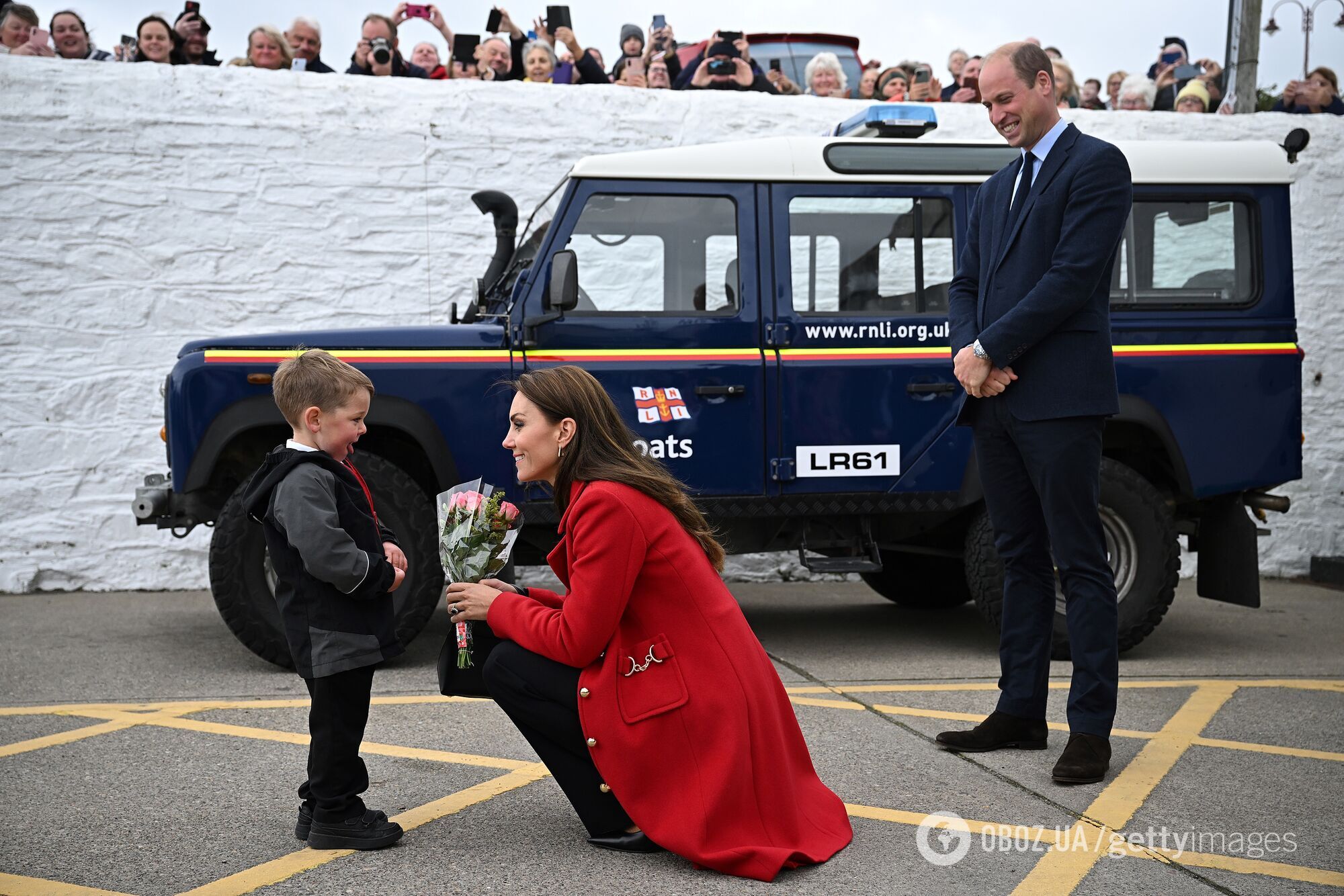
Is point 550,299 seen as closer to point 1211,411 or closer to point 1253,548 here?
point 1211,411

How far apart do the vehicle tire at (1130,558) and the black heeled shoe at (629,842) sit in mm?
2981

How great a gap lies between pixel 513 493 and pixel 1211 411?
10.4ft

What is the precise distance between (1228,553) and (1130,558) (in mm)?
604

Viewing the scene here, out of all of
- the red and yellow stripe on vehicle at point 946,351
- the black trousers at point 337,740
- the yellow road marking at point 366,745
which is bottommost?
the yellow road marking at point 366,745

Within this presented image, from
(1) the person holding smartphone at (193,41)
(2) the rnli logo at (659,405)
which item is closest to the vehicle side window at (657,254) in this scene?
(2) the rnli logo at (659,405)

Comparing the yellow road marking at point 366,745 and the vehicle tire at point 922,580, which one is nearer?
the yellow road marking at point 366,745

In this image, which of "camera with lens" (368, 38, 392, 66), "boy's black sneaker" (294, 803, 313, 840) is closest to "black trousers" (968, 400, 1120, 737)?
"boy's black sneaker" (294, 803, 313, 840)

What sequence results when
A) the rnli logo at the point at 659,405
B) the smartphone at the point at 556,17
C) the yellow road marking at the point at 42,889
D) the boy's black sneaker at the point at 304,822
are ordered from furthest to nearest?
1. the smartphone at the point at 556,17
2. the rnli logo at the point at 659,405
3. the boy's black sneaker at the point at 304,822
4. the yellow road marking at the point at 42,889

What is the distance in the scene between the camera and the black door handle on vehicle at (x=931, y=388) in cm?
549

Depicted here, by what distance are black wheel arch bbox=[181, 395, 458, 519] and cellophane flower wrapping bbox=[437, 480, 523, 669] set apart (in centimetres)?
229

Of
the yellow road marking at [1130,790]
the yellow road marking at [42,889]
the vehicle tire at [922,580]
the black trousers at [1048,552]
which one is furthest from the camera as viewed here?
the vehicle tire at [922,580]

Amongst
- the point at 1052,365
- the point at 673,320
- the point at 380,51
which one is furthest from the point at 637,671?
the point at 380,51

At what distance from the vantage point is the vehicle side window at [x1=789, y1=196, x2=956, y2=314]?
18.2ft

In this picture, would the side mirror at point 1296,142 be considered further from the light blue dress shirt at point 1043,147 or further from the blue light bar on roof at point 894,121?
the light blue dress shirt at point 1043,147
